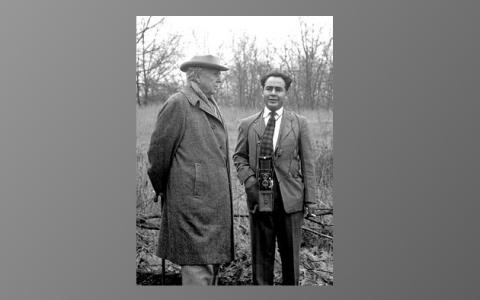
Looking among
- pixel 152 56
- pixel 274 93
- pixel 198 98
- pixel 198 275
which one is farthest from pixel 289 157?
pixel 152 56

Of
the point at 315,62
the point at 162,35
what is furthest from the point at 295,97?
the point at 162,35

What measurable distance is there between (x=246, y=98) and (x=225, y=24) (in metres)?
0.76

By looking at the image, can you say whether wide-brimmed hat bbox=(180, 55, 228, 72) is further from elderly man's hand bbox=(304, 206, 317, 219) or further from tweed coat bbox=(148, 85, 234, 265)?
elderly man's hand bbox=(304, 206, 317, 219)

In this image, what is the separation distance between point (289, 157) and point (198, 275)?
4.64 feet

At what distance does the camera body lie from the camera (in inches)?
248

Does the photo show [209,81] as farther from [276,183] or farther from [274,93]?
[276,183]

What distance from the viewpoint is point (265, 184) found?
6.30 metres

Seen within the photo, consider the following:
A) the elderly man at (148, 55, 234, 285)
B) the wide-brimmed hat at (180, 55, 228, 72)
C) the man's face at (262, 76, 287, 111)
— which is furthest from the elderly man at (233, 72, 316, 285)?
the wide-brimmed hat at (180, 55, 228, 72)

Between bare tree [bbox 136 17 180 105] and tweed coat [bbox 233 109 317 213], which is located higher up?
bare tree [bbox 136 17 180 105]

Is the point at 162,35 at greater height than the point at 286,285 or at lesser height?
greater

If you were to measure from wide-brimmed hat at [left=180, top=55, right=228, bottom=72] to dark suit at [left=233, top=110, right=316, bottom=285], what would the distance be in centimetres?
62

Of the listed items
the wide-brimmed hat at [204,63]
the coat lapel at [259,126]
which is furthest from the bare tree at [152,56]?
the coat lapel at [259,126]

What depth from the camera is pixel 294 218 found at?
6.32m

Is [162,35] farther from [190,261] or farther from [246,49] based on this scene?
[190,261]
